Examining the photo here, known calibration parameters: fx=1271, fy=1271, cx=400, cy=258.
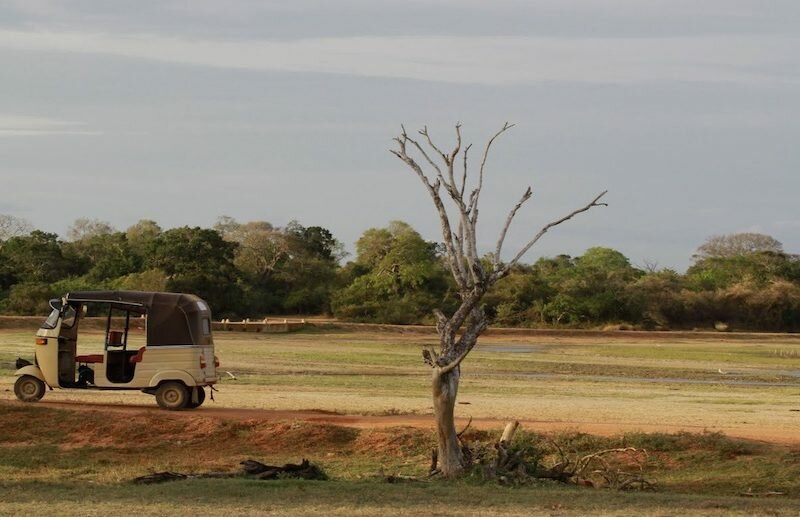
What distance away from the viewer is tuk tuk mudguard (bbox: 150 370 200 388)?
76.5 ft

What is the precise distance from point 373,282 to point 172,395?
162 feet

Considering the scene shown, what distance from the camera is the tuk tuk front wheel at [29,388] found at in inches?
929

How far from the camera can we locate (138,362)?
Result: 23266mm

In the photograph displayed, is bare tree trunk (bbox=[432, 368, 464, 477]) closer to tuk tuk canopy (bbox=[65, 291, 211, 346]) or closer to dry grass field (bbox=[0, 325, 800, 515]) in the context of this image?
dry grass field (bbox=[0, 325, 800, 515])

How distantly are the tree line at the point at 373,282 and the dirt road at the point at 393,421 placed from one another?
38.5 meters

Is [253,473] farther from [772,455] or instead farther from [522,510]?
[772,455]

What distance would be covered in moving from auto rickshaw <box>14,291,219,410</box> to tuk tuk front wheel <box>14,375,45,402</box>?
17cm

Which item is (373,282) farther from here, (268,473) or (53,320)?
(268,473)

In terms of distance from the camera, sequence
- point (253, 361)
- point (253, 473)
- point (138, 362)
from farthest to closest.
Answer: point (253, 361)
point (138, 362)
point (253, 473)

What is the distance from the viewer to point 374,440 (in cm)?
2030

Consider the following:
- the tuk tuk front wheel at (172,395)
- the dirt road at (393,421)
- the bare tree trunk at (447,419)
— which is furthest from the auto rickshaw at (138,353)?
the bare tree trunk at (447,419)

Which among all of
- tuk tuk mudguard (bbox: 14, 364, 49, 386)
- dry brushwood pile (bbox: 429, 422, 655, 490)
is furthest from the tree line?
dry brushwood pile (bbox: 429, 422, 655, 490)

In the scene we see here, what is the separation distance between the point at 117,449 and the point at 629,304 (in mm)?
55860

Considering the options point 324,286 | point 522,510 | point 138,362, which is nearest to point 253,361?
point 138,362
